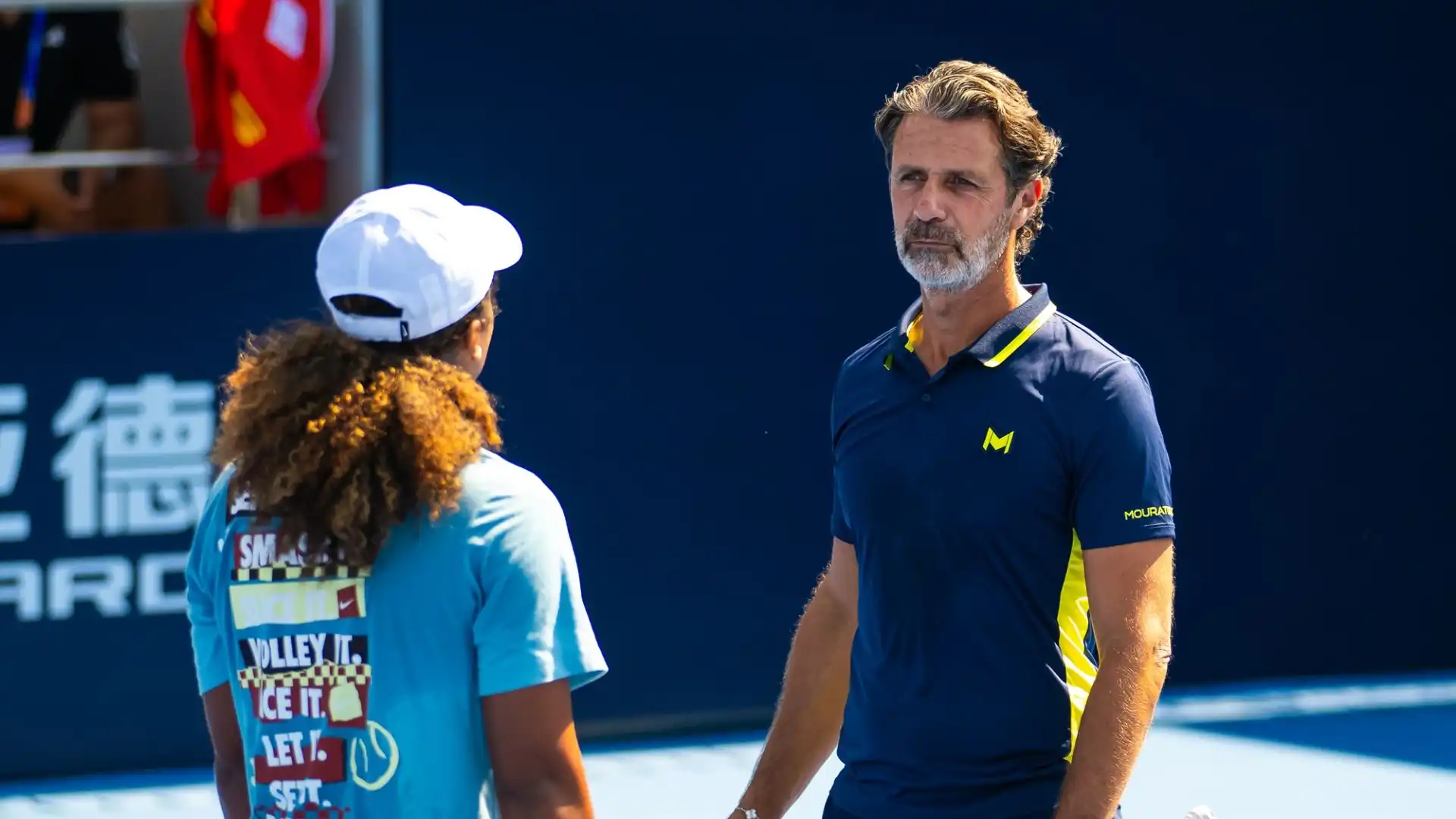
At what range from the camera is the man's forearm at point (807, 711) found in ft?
9.18

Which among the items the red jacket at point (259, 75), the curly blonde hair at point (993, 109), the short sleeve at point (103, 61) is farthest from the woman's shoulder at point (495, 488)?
the short sleeve at point (103, 61)

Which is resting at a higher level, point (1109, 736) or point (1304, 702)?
point (1109, 736)

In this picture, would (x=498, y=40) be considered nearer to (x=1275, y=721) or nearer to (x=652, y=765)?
(x=652, y=765)

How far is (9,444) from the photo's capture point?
556 cm

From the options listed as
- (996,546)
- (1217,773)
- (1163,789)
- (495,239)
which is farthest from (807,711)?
(1217,773)

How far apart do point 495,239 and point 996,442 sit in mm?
739

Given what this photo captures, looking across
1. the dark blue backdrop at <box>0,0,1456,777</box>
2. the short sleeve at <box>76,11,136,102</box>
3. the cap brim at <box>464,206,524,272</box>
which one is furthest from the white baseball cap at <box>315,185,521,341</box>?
the short sleeve at <box>76,11,136,102</box>

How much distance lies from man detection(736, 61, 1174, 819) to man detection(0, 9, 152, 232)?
397cm

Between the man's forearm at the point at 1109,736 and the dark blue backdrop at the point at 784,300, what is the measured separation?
12.0 feet

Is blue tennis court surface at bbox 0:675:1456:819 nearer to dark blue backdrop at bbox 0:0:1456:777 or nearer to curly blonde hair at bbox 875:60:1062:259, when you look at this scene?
dark blue backdrop at bbox 0:0:1456:777

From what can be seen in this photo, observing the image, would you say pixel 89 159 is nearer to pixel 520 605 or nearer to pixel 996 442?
pixel 996 442

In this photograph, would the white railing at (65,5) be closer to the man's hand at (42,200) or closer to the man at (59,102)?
the man at (59,102)

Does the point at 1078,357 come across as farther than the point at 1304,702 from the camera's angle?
No

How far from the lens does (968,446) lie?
2.57 m
